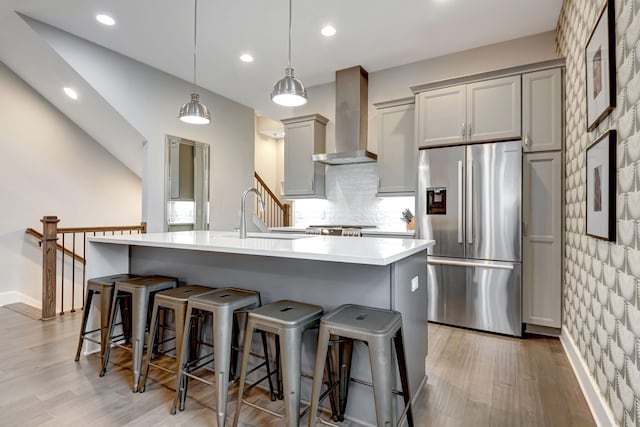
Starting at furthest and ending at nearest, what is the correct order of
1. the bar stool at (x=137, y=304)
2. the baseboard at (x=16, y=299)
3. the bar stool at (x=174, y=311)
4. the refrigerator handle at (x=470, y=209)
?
the baseboard at (x=16, y=299)
the refrigerator handle at (x=470, y=209)
the bar stool at (x=137, y=304)
the bar stool at (x=174, y=311)

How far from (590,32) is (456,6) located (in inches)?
52.1


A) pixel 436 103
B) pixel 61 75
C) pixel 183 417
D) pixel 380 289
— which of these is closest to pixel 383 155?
pixel 436 103

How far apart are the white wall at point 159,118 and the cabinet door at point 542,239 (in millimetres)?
4265

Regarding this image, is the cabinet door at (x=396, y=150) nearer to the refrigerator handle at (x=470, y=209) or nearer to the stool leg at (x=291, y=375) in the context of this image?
the refrigerator handle at (x=470, y=209)

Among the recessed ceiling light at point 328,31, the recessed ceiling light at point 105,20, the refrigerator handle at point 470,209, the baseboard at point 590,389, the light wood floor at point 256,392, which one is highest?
the recessed ceiling light at point 105,20

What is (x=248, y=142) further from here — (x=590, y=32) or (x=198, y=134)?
(x=590, y=32)

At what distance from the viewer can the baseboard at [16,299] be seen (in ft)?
14.0

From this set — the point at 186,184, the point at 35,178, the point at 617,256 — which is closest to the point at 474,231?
the point at 617,256

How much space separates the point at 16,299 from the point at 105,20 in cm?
372

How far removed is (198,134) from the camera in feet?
16.6

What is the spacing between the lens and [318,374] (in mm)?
1505

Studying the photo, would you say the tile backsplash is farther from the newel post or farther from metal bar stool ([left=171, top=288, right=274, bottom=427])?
the newel post

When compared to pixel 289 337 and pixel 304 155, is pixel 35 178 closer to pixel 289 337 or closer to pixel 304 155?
pixel 304 155

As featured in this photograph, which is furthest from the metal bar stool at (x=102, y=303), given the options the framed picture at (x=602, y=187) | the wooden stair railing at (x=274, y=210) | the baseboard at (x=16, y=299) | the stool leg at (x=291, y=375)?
the wooden stair railing at (x=274, y=210)
